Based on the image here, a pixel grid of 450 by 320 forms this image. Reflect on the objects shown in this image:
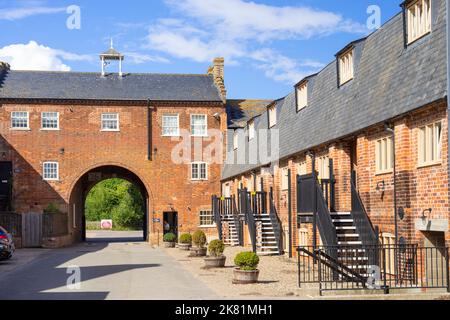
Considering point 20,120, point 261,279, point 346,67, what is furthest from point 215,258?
point 20,120

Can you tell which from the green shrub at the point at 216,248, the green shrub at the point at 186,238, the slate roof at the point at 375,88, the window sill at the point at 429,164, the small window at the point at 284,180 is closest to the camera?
the window sill at the point at 429,164

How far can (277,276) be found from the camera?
75.9ft

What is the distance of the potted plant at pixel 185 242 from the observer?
129 ft

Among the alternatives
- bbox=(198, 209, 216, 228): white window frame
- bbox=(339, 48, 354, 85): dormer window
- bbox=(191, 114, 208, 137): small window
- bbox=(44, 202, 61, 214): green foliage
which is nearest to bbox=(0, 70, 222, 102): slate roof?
bbox=(191, 114, 208, 137): small window

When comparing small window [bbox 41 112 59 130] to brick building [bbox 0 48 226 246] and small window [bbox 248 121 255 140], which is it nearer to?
brick building [bbox 0 48 226 246]

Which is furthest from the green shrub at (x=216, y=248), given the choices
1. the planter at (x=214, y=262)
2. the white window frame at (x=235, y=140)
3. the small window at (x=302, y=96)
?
the white window frame at (x=235, y=140)

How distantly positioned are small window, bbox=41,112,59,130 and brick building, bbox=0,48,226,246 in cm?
7

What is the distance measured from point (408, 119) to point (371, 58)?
4.59 metres

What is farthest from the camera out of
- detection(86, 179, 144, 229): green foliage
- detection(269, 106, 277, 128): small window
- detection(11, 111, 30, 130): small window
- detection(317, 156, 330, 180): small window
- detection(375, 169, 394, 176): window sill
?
detection(86, 179, 144, 229): green foliage

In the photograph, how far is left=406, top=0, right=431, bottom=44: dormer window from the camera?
18.6 meters

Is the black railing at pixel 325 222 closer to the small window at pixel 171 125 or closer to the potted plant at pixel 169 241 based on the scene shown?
the potted plant at pixel 169 241

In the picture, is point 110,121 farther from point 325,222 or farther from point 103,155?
point 325,222

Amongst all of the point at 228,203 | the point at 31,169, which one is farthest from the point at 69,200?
the point at 228,203

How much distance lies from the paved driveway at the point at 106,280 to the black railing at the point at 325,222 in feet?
12.6
